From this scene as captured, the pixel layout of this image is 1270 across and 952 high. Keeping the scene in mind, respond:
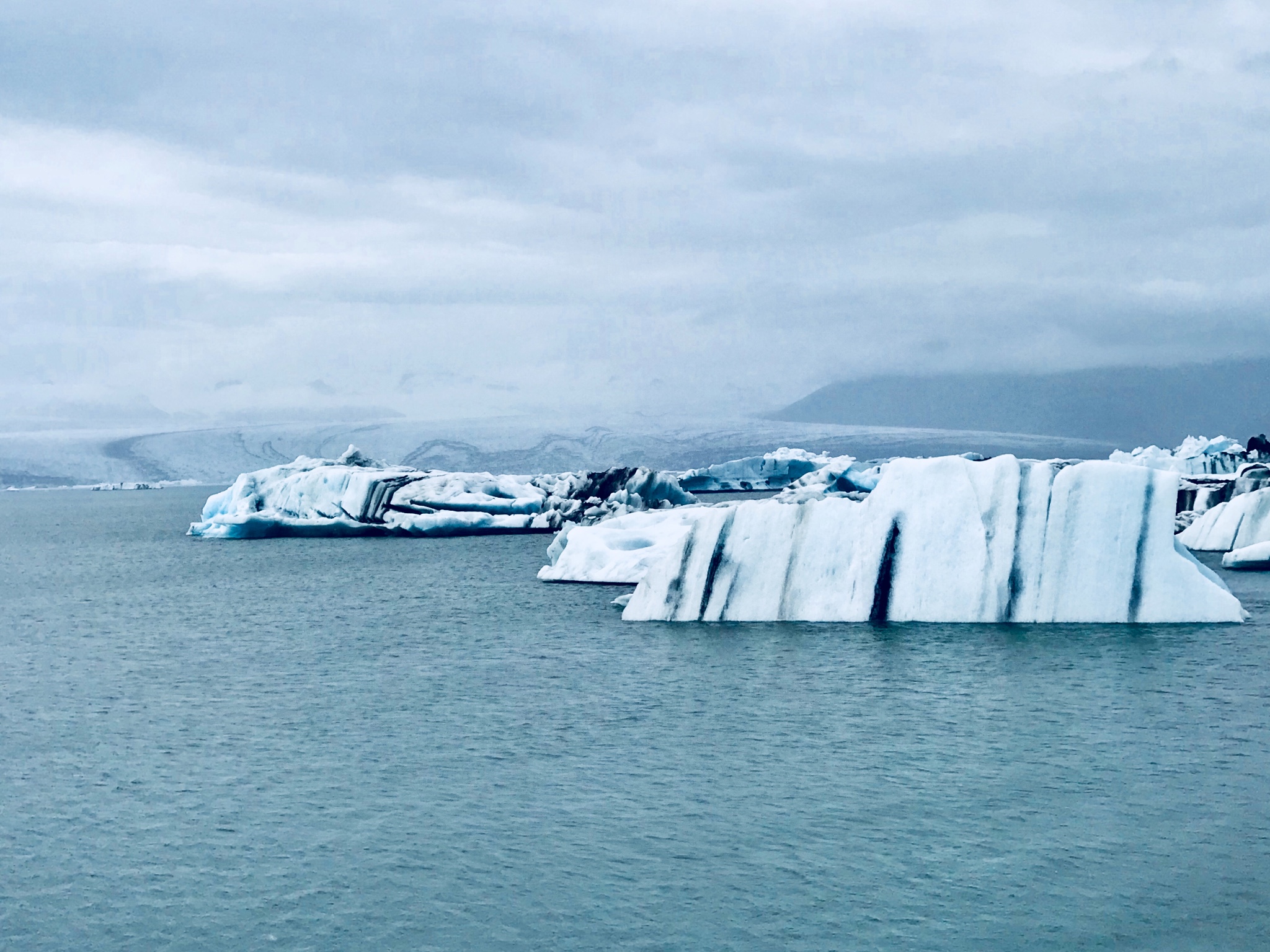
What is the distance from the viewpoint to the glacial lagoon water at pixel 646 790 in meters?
10.5

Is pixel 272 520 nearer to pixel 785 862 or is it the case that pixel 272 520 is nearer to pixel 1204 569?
pixel 1204 569

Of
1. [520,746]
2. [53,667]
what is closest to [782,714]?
[520,746]

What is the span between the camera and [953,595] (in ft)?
77.8

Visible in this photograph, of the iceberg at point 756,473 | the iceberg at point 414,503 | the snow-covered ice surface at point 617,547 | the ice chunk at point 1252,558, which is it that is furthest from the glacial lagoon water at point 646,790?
the iceberg at point 756,473

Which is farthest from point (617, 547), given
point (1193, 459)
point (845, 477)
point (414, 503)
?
point (1193, 459)

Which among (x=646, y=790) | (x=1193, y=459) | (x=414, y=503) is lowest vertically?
(x=646, y=790)

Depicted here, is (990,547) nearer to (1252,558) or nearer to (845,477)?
(1252,558)

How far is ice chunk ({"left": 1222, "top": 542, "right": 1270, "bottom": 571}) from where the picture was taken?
3516 centimetres

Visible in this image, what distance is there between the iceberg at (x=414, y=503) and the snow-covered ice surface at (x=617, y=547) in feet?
59.5

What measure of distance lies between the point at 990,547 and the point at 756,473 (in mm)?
66703

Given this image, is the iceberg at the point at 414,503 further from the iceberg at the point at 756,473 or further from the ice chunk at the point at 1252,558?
the iceberg at the point at 756,473

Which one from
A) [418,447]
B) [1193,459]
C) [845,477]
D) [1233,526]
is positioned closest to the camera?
[1233,526]

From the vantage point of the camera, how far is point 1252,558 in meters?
35.3

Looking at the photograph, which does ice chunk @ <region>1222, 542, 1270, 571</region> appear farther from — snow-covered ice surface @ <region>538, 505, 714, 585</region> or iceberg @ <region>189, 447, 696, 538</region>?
iceberg @ <region>189, 447, 696, 538</region>
